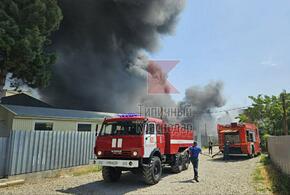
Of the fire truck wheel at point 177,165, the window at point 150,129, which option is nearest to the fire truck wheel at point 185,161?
the fire truck wheel at point 177,165

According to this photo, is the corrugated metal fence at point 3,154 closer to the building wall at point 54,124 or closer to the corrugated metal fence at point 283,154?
the building wall at point 54,124

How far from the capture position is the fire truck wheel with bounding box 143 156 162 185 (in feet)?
29.8

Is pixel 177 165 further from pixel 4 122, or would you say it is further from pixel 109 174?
pixel 4 122

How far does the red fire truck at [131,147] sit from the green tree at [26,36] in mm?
10204

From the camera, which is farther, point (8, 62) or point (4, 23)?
point (8, 62)

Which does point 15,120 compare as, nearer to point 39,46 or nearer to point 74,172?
point 39,46

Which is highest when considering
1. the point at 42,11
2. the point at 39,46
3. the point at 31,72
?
the point at 42,11

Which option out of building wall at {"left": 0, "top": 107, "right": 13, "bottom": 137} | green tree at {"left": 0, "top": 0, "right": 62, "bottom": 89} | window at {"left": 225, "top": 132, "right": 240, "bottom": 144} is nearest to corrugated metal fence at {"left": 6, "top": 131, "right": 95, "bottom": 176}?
green tree at {"left": 0, "top": 0, "right": 62, "bottom": 89}

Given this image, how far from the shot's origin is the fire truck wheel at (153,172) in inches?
358

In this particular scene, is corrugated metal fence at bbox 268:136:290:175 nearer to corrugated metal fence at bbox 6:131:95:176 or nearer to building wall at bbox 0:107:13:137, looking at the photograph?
corrugated metal fence at bbox 6:131:95:176

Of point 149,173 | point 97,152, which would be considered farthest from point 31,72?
point 149,173

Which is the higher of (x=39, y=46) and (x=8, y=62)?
(x=39, y=46)

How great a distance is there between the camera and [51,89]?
120 ft

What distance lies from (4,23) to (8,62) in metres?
2.64
